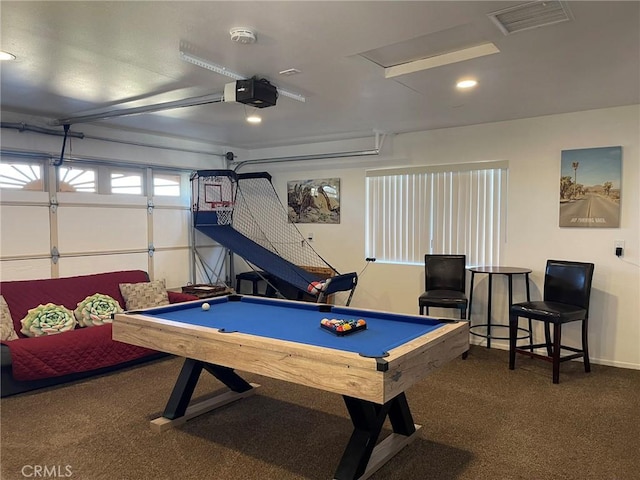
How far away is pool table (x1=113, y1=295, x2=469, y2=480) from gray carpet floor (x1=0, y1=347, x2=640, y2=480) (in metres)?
0.19

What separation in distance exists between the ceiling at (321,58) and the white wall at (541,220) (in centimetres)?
25

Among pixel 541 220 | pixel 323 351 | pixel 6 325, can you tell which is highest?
pixel 541 220

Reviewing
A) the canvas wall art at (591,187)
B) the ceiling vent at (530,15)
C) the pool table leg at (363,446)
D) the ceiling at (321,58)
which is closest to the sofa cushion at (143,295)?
the ceiling at (321,58)

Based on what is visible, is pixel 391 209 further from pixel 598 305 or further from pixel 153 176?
pixel 153 176

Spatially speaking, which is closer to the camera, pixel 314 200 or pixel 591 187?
pixel 591 187

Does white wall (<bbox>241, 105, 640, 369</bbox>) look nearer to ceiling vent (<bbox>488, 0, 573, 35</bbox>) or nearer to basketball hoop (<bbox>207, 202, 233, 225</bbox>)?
basketball hoop (<bbox>207, 202, 233, 225</bbox>)

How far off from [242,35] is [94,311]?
120 inches

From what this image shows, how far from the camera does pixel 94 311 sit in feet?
13.8

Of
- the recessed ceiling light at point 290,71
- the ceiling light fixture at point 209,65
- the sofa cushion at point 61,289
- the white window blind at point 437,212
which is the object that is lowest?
the sofa cushion at point 61,289

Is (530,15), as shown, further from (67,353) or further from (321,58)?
(67,353)

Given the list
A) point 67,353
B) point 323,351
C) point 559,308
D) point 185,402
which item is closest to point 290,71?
point 323,351

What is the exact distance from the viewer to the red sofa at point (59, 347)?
3.45m

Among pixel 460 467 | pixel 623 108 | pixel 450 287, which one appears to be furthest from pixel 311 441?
pixel 623 108

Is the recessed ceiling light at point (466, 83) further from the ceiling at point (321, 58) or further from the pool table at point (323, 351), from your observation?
the pool table at point (323, 351)
